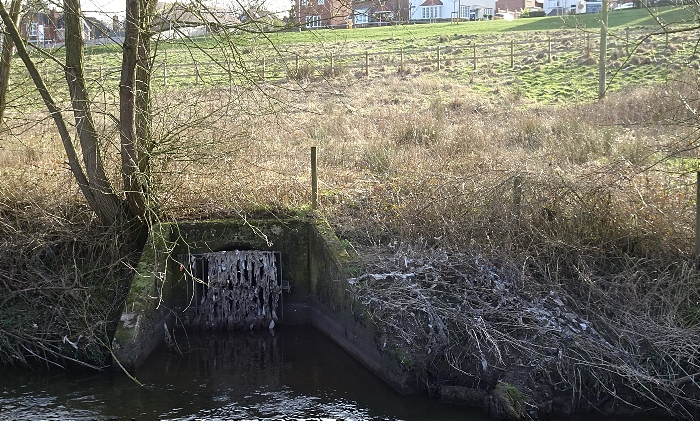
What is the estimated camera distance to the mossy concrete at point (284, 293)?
9.17 m

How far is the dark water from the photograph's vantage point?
315 inches

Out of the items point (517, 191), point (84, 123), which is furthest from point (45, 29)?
point (517, 191)

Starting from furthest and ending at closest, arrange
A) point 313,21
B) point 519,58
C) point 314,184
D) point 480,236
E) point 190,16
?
point 519,58, point 314,184, point 480,236, point 190,16, point 313,21

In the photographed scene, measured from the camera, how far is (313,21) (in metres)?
9.76

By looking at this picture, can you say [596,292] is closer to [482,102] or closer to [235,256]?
[235,256]

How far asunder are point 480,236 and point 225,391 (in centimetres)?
410

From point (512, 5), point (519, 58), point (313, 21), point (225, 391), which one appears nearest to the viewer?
point (225, 391)

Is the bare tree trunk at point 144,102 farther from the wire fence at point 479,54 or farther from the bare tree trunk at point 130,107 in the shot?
the wire fence at point 479,54

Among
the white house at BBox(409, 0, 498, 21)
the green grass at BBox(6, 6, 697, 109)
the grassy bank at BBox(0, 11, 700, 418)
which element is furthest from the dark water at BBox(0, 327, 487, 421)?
the white house at BBox(409, 0, 498, 21)

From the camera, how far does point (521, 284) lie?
9.57m

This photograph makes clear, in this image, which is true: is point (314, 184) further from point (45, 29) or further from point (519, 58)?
point (519, 58)

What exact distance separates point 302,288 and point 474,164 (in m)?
4.29

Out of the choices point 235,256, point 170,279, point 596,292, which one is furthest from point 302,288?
point 596,292

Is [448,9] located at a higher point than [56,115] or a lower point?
higher
